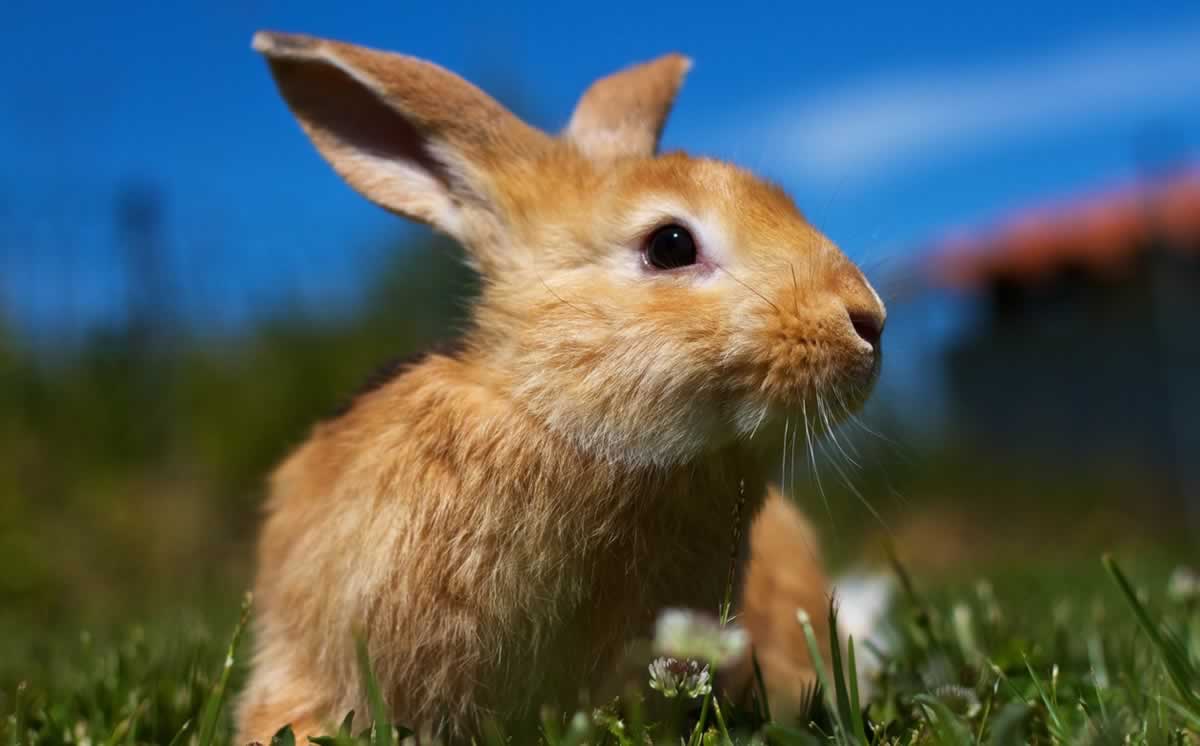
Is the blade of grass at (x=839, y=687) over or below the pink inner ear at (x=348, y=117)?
below

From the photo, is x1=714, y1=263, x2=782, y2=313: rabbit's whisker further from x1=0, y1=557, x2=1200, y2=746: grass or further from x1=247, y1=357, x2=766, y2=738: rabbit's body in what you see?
x1=0, y1=557, x2=1200, y2=746: grass

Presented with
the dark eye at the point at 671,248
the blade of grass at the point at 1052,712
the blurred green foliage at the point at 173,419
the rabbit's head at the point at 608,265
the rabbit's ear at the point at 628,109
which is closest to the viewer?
the blade of grass at the point at 1052,712

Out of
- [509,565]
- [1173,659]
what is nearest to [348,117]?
[509,565]

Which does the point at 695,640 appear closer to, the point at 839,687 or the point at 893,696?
the point at 839,687

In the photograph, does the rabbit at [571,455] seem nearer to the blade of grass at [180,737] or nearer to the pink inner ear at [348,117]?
the blade of grass at [180,737]

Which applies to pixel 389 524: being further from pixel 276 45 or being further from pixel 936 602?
pixel 936 602

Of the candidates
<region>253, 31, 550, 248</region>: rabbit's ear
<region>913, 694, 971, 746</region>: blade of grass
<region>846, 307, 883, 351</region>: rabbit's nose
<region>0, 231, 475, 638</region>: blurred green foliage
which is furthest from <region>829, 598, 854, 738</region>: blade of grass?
<region>0, 231, 475, 638</region>: blurred green foliage

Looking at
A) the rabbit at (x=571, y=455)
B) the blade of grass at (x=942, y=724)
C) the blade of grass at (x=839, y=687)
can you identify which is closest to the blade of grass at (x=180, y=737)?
the rabbit at (x=571, y=455)
